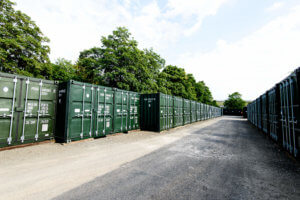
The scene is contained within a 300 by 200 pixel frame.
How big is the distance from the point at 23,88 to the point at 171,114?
38.4 ft

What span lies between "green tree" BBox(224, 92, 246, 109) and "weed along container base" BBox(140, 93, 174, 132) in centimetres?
7395

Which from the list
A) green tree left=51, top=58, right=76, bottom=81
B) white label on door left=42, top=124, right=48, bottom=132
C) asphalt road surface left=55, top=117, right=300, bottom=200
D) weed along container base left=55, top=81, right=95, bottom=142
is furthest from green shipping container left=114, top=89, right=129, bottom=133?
green tree left=51, top=58, right=76, bottom=81

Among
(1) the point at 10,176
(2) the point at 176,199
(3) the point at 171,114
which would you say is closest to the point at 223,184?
(2) the point at 176,199

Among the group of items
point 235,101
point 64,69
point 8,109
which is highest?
point 64,69

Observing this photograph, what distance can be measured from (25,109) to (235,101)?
85316mm

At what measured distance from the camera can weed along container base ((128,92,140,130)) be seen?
37.2 feet

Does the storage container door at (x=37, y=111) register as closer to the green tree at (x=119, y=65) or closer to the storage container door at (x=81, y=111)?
the storage container door at (x=81, y=111)

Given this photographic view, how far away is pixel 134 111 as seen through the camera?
11.8 meters

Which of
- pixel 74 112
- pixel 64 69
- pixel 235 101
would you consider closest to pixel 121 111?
pixel 74 112

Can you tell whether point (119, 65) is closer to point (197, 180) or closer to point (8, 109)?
point (8, 109)

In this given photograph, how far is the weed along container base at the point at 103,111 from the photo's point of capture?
8.66m

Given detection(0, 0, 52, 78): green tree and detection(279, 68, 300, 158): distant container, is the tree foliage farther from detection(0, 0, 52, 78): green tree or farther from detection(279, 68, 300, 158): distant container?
detection(279, 68, 300, 158): distant container

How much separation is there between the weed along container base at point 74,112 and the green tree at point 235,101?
81.0 metres

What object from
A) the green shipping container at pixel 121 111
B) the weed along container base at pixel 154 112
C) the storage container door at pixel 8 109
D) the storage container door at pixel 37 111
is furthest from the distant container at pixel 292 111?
the storage container door at pixel 8 109
